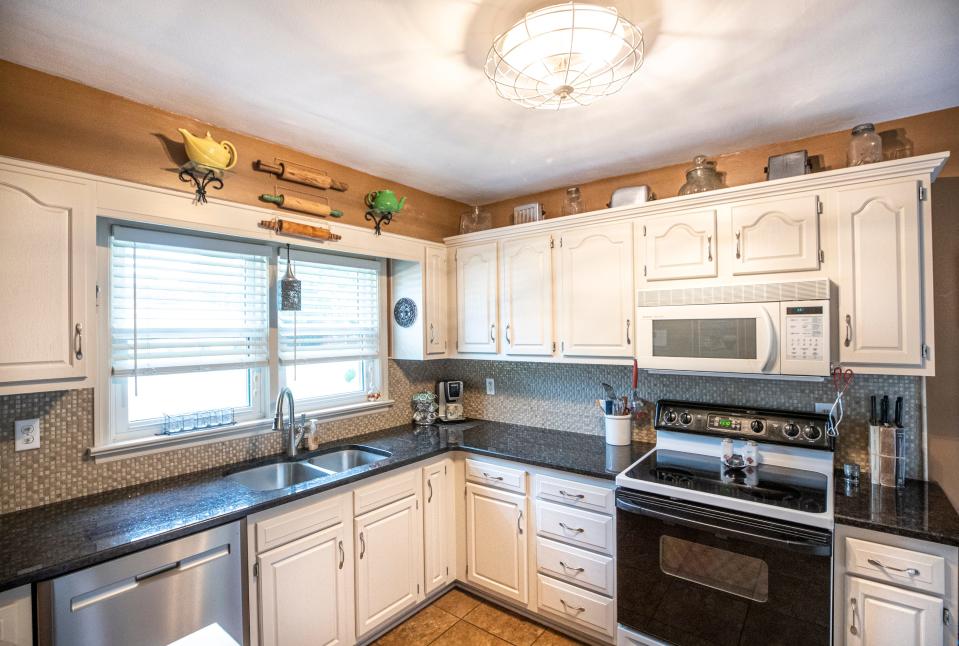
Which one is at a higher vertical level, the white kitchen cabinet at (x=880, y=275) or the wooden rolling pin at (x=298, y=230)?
the wooden rolling pin at (x=298, y=230)

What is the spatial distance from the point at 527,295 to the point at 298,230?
1.31 metres

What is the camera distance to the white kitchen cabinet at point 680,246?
2164 mm

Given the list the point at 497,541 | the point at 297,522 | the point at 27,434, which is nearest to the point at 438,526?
the point at 497,541

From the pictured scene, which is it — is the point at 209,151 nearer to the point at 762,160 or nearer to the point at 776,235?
the point at 776,235

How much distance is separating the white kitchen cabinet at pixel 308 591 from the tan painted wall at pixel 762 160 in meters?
2.28

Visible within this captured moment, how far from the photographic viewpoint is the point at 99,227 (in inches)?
74.6

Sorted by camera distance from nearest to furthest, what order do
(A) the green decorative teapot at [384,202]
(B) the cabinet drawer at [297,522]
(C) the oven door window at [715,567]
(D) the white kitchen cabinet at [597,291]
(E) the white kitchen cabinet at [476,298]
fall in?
(C) the oven door window at [715,567] < (B) the cabinet drawer at [297,522] < (D) the white kitchen cabinet at [597,291] < (A) the green decorative teapot at [384,202] < (E) the white kitchen cabinet at [476,298]

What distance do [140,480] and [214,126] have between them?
1.58 metres

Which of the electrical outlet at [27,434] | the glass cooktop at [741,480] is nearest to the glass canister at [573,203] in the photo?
the glass cooktop at [741,480]

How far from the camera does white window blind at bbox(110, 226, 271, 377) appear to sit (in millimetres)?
1970

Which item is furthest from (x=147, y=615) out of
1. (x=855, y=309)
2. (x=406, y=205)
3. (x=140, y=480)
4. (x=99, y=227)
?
(x=855, y=309)

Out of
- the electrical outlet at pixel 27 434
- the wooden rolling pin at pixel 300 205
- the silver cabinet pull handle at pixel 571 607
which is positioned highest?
the wooden rolling pin at pixel 300 205

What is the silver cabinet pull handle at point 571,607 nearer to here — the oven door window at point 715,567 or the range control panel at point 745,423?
the oven door window at point 715,567

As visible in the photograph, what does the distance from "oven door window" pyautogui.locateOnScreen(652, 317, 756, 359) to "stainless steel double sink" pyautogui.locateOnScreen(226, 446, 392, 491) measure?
60.6 inches
